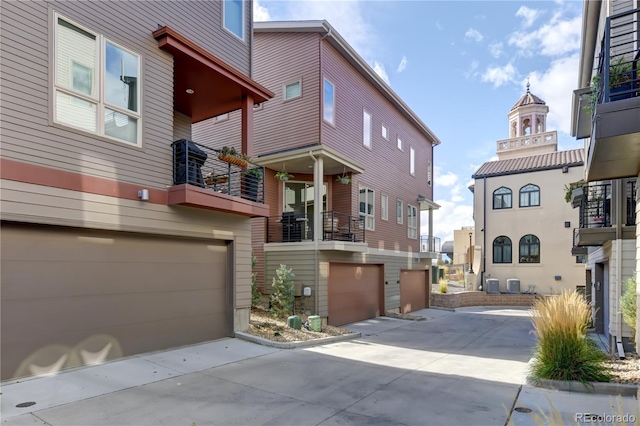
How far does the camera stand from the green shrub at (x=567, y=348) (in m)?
5.73

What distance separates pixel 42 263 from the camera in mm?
5855

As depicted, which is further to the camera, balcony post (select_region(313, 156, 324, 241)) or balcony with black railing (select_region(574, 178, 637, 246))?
balcony post (select_region(313, 156, 324, 241))

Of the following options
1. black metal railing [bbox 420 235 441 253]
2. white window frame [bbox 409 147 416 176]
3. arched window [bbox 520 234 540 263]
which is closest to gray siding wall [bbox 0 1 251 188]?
white window frame [bbox 409 147 416 176]

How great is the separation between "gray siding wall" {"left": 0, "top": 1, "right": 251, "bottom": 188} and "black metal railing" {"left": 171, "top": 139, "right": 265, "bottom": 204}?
0.76 feet

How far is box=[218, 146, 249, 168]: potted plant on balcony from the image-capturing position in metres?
8.80

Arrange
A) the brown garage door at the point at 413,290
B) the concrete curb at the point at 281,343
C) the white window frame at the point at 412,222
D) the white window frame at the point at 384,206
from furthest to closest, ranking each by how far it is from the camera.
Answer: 1. the white window frame at the point at 412,222
2. the brown garage door at the point at 413,290
3. the white window frame at the point at 384,206
4. the concrete curb at the point at 281,343

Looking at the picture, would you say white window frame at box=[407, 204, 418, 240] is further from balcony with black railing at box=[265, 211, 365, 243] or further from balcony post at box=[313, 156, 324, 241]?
balcony post at box=[313, 156, 324, 241]

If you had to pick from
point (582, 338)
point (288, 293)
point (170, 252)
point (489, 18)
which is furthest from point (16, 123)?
point (489, 18)

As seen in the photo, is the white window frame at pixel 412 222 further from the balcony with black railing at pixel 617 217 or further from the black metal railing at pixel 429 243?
the balcony with black railing at pixel 617 217

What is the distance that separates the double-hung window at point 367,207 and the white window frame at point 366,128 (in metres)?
1.83

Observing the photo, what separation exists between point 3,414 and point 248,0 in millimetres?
10116

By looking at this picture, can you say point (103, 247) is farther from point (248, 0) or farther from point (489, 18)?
point (489, 18)

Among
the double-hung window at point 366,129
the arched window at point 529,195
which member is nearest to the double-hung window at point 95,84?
the double-hung window at point 366,129

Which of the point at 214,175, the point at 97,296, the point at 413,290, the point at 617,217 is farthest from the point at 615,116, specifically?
the point at 413,290
